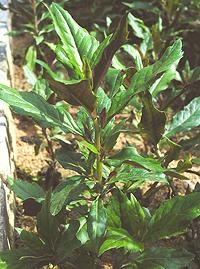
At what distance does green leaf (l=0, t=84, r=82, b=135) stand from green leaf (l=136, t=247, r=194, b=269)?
497mm

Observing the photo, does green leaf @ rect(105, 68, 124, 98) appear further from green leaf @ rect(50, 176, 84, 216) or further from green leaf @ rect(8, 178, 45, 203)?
green leaf @ rect(8, 178, 45, 203)

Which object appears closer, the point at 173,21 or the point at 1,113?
the point at 1,113

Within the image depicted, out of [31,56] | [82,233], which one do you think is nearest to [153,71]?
[82,233]

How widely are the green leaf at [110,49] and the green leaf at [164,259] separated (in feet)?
2.01

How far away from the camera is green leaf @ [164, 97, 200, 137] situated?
2375 mm

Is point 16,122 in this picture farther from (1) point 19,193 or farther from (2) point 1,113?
(1) point 19,193

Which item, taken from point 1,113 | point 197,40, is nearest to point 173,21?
point 197,40

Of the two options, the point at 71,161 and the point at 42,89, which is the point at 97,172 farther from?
the point at 42,89

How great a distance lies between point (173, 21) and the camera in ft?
12.0

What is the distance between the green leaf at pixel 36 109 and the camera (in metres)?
1.96

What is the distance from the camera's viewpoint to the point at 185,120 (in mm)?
2406

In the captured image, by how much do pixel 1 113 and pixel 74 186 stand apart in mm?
750

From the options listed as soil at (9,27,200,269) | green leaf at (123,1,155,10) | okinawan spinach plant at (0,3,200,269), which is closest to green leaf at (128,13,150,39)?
green leaf at (123,1,155,10)

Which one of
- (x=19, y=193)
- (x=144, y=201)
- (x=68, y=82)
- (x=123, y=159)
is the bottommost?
(x=144, y=201)
